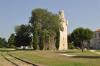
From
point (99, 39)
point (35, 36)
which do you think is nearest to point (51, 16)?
point (35, 36)

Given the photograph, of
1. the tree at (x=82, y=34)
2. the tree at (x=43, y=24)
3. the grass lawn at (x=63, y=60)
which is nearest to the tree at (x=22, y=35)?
Result: the tree at (x=43, y=24)

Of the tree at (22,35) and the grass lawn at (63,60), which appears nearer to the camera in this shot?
the grass lawn at (63,60)

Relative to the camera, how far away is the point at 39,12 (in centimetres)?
10256

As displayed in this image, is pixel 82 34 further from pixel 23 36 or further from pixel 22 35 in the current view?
pixel 22 35

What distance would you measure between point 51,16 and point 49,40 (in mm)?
8358

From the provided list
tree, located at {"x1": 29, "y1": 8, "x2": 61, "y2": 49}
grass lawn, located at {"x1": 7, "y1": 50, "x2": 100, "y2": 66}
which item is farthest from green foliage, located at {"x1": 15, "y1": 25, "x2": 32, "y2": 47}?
→ grass lawn, located at {"x1": 7, "y1": 50, "x2": 100, "y2": 66}

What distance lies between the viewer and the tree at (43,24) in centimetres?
10175

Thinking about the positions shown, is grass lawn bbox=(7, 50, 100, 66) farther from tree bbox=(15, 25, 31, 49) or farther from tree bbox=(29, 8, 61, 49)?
tree bbox=(15, 25, 31, 49)

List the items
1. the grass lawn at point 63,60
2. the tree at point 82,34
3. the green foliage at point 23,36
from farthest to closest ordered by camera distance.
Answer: the tree at point 82,34 → the green foliage at point 23,36 → the grass lawn at point 63,60

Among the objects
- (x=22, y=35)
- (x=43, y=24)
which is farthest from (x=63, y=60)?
(x=22, y=35)

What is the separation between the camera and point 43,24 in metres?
103

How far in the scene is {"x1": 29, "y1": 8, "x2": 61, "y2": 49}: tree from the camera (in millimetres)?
101750

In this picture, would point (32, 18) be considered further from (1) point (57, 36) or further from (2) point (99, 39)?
(2) point (99, 39)

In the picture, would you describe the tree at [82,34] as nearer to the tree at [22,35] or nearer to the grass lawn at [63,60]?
the tree at [22,35]
